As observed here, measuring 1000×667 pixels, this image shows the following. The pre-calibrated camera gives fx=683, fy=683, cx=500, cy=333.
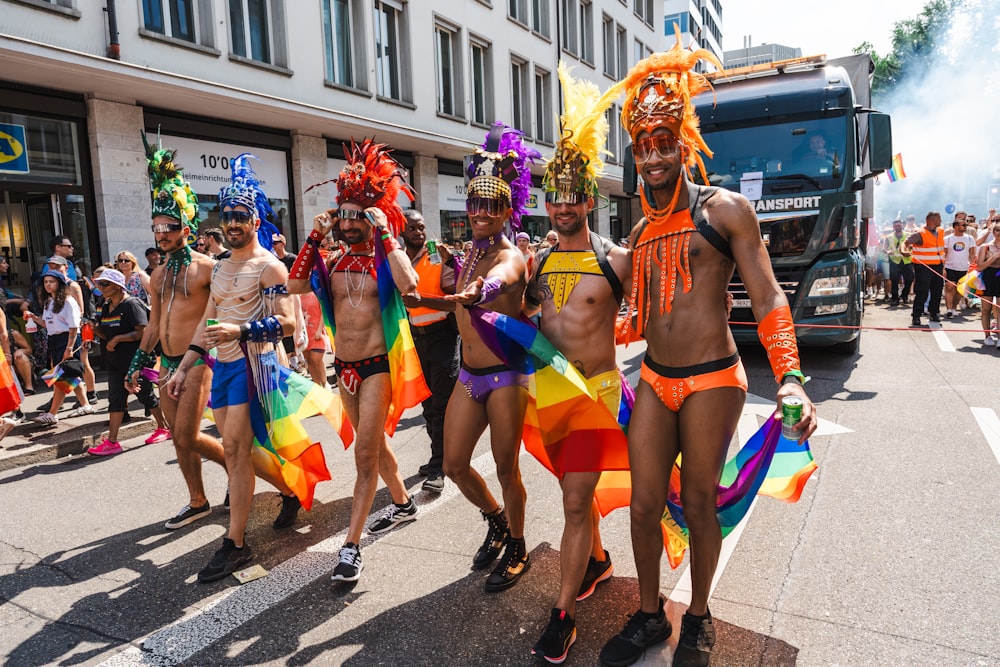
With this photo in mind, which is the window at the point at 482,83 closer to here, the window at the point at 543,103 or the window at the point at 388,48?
the window at the point at 543,103

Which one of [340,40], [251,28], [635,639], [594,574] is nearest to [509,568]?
[594,574]

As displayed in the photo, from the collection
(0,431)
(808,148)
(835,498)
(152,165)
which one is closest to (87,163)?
(0,431)

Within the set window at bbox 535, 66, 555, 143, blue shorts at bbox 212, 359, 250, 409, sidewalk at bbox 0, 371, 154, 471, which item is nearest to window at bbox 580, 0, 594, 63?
window at bbox 535, 66, 555, 143

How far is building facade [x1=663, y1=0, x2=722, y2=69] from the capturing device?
185 feet

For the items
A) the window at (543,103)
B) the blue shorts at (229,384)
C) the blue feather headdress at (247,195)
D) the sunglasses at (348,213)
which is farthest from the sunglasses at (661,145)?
the window at (543,103)

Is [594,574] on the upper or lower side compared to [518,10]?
lower

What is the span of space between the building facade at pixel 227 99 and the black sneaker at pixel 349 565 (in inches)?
188

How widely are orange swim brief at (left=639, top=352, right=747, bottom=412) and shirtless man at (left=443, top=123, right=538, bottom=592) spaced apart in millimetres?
806

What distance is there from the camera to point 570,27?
24.7 metres

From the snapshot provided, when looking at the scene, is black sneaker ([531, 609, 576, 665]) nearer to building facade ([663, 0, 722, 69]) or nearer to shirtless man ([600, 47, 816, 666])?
shirtless man ([600, 47, 816, 666])

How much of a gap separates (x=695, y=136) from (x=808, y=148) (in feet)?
20.7

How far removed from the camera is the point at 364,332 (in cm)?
407

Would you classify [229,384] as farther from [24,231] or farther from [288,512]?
[24,231]

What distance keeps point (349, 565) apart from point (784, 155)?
748cm
